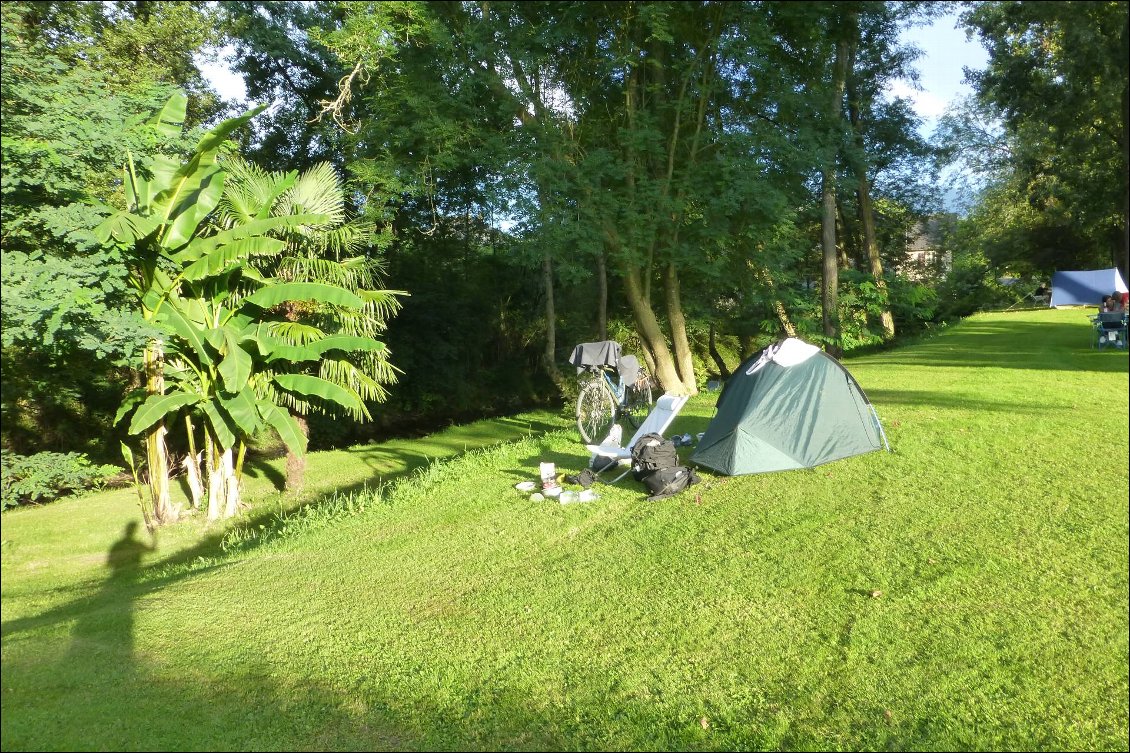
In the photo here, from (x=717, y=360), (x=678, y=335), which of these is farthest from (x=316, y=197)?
(x=717, y=360)

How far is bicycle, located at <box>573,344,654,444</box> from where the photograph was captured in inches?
451

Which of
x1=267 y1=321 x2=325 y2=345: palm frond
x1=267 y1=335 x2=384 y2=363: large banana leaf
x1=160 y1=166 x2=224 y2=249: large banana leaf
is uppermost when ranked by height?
x1=160 y1=166 x2=224 y2=249: large banana leaf

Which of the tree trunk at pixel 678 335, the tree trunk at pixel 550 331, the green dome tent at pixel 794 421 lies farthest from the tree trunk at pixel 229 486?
the tree trunk at pixel 550 331

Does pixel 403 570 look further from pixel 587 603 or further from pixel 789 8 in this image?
pixel 789 8

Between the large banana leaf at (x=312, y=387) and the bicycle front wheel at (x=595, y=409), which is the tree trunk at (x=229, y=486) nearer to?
the large banana leaf at (x=312, y=387)

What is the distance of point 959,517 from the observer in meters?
5.46

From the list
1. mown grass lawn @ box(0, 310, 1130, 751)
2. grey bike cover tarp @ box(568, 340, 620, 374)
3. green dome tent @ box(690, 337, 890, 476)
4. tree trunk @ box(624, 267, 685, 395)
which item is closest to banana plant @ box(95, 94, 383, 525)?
mown grass lawn @ box(0, 310, 1130, 751)

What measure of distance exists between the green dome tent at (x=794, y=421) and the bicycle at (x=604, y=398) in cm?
366

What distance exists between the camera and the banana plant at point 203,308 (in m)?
4.41

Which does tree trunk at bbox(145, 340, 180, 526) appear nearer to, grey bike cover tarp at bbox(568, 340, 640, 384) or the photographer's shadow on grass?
the photographer's shadow on grass

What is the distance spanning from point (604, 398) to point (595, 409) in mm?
218

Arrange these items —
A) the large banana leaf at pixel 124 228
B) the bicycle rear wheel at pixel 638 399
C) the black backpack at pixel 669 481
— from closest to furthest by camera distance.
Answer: the large banana leaf at pixel 124 228
the black backpack at pixel 669 481
the bicycle rear wheel at pixel 638 399

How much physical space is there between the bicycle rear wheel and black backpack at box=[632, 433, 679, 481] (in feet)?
13.2

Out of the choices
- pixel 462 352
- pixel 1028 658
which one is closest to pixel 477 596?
pixel 1028 658
